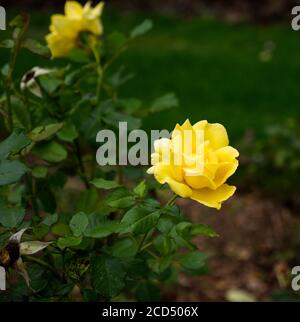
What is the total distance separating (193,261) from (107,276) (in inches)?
12.8

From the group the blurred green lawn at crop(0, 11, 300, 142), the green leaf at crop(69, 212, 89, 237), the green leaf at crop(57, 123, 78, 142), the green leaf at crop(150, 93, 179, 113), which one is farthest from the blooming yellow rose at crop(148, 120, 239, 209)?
the blurred green lawn at crop(0, 11, 300, 142)

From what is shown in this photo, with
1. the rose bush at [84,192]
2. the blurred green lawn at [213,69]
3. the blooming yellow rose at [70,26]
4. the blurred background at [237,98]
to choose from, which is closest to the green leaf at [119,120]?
the rose bush at [84,192]

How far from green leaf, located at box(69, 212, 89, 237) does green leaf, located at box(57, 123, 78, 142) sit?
0.24 metres

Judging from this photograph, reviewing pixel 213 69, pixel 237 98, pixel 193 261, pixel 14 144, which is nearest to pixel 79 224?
pixel 14 144

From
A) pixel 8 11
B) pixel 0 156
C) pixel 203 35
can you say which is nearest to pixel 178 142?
pixel 0 156

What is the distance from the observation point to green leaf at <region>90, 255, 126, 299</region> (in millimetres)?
1072

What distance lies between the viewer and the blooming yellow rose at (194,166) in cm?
98

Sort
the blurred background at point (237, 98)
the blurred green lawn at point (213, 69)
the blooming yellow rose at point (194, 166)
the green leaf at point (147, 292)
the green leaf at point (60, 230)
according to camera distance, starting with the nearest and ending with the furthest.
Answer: the blooming yellow rose at point (194, 166)
the green leaf at point (60, 230)
the green leaf at point (147, 292)
the blurred background at point (237, 98)
the blurred green lawn at point (213, 69)

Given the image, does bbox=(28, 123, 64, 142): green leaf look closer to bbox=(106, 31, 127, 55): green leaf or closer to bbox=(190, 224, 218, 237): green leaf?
bbox=(190, 224, 218, 237): green leaf

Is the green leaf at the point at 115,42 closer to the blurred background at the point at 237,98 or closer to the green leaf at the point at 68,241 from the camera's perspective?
the green leaf at the point at 68,241

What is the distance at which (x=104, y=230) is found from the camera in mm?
1038

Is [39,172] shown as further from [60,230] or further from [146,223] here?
[146,223]

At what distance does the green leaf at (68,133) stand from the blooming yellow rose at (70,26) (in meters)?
0.24

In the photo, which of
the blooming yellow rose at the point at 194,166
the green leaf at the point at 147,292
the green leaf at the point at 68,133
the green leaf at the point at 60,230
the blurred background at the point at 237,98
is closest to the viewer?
the blooming yellow rose at the point at 194,166
